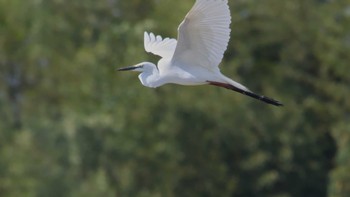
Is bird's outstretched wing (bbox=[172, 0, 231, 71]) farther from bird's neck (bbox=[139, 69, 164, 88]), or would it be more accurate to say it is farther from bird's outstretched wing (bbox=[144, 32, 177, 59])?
bird's outstretched wing (bbox=[144, 32, 177, 59])

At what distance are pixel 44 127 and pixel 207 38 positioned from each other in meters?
12.6

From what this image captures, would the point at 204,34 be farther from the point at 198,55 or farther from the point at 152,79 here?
the point at 152,79

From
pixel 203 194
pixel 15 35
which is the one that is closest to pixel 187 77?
pixel 203 194

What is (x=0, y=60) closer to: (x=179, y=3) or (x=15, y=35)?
(x=15, y=35)

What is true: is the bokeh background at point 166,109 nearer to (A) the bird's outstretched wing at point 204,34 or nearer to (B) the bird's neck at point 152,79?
(B) the bird's neck at point 152,79

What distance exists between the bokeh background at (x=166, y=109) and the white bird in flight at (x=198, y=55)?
33.0ft

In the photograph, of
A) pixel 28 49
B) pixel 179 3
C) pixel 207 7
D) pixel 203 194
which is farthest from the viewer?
pixel 28 49

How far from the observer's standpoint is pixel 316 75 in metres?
26.6

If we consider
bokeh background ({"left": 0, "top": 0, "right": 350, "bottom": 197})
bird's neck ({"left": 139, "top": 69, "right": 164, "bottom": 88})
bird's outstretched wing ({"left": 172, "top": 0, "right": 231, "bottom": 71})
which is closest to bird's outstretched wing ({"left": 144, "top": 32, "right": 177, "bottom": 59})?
bird's neck ({"left": 139, "top": 69, "right": 164, "bottom": 88})

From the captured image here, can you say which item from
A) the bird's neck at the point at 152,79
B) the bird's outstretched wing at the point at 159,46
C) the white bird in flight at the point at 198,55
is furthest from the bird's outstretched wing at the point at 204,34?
the bird's outstretched wing at the point at 159,46

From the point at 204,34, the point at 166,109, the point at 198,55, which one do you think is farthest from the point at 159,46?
the point at 166,109

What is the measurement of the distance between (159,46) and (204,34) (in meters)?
1.09

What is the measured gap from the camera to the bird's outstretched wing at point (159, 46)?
12617mm

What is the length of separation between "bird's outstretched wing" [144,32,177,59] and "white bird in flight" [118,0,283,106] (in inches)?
17.7
